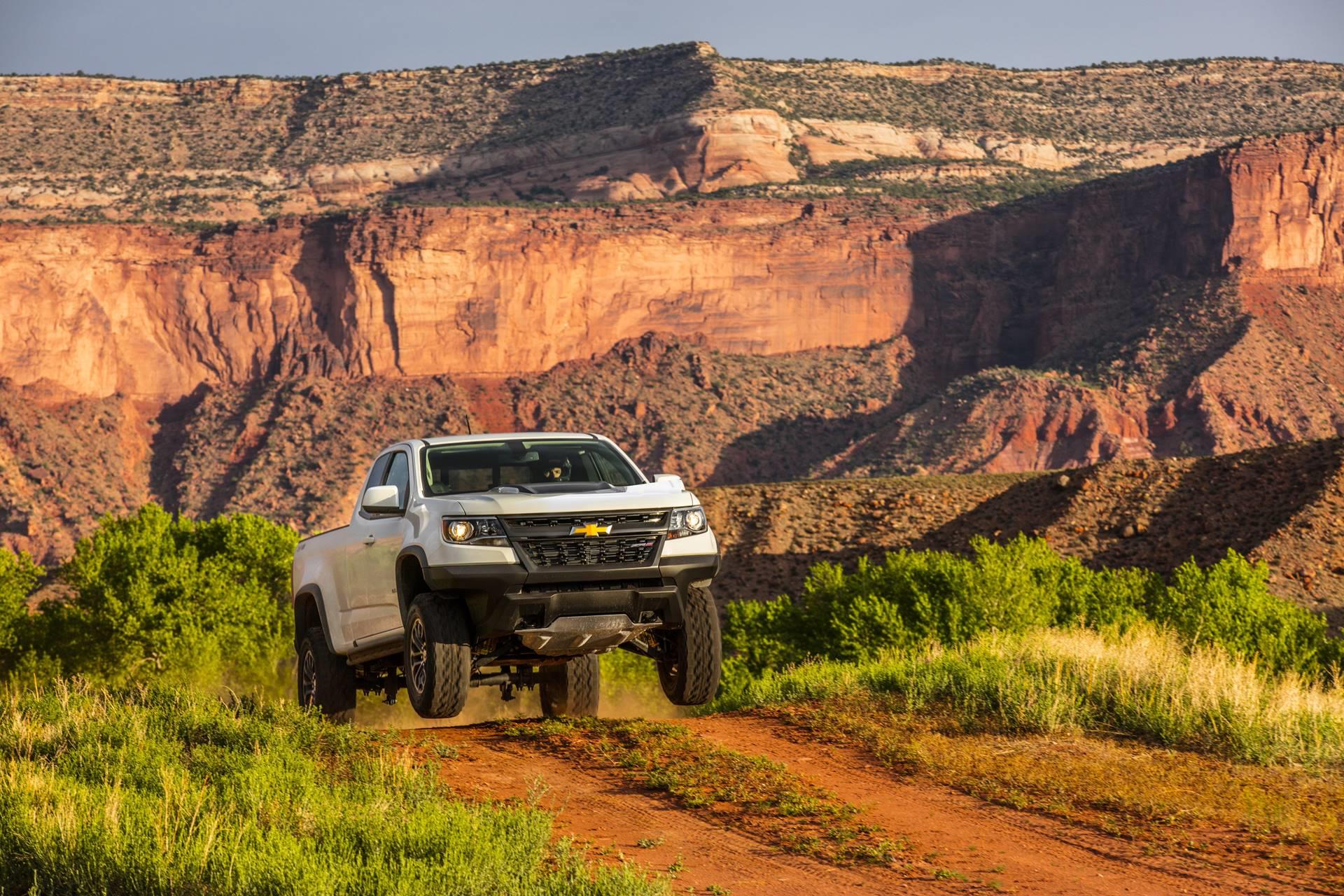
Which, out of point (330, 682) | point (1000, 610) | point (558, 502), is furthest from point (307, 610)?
point (1000, 610)

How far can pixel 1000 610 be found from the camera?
23125mm

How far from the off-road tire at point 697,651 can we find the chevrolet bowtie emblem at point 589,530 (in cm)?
95

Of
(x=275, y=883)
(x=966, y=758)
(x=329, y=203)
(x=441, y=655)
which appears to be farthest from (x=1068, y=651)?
(x=329, y=203)

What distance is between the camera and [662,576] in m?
10.7

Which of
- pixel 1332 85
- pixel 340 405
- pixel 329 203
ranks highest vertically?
pixel 1332 85

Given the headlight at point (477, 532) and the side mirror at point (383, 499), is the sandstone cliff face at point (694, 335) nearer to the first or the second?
the side mirror at point (383, 499)

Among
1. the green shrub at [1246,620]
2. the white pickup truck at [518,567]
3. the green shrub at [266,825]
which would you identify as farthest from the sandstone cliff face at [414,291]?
the green shrub at [266,825]

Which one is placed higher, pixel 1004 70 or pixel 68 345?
pixel 1004 70

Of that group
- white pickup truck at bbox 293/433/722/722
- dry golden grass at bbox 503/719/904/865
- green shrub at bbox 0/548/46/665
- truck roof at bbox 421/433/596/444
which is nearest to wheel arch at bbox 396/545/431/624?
white pickup truck at bbox 293/433/722/722

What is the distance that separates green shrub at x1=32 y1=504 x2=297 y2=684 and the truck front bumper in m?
21.3

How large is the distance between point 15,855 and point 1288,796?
7.95m

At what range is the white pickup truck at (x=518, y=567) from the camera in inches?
412

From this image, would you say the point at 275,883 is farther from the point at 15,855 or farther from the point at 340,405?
the point at 340,405

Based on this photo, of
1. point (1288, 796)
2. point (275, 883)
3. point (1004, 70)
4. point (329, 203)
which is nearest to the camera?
point (275, 883)
